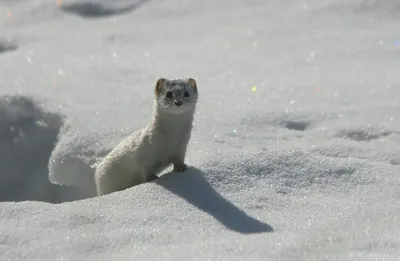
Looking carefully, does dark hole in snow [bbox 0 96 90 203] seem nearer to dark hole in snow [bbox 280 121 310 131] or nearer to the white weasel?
the white weasel

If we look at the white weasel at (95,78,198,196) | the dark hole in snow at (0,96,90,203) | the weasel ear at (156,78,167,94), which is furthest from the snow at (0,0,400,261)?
the weasel ear at (156,78,167,94)

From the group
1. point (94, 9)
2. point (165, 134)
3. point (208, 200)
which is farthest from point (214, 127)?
point (94, 9)

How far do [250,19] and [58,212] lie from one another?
4078mm

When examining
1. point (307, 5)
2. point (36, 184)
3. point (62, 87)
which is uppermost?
point (307, 5)

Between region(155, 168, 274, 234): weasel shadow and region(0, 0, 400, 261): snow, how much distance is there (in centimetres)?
1

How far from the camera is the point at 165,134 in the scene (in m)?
3.12

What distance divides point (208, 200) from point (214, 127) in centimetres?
117

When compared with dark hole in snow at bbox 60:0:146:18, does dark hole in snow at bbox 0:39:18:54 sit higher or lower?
lower

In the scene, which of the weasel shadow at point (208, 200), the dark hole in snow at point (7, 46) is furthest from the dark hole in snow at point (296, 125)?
the dark hole in snow at point (7, 46)

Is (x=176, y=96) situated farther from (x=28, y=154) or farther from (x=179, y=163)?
(x=28, y=154)

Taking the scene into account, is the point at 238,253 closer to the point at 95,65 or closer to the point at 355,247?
the point at 355,247

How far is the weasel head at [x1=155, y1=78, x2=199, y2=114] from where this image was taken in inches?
120

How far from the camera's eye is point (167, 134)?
3.12m

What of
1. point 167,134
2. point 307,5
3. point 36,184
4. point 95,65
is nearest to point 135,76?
point 95,65
